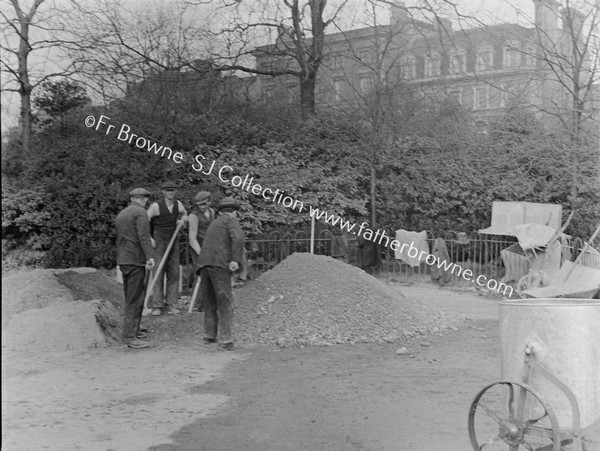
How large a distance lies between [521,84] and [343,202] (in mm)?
5152

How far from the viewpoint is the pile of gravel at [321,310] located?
29.2ft

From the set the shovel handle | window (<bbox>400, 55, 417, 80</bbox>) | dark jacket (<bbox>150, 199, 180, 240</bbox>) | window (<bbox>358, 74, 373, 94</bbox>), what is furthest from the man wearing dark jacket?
window (<bbox>400, 55, 417, 80</bbox>)

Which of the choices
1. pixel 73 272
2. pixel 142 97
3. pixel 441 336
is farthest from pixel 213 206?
pixel 441 336

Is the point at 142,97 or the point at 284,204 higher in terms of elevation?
the point at 142,97

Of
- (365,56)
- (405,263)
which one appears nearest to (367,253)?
(405,263)

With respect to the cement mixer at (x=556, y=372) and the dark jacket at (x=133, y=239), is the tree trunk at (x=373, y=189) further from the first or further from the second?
the cement mixer at (x=556, y=372)

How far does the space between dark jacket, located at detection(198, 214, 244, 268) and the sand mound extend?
4.77 feet

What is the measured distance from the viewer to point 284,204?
12.2 metres

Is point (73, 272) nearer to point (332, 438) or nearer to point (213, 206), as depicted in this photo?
point (213, 206)

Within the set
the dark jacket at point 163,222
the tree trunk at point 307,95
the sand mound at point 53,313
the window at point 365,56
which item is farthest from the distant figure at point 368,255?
the sand mound at point 53,313

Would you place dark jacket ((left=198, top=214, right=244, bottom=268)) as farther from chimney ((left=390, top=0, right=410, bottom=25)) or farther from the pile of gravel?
chimney ((left=390, top=0, right=410, bottom=25))

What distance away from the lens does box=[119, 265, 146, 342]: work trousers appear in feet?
26.5

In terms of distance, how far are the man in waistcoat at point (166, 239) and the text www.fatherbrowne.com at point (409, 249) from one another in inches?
126

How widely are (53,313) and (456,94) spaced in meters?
11.4
